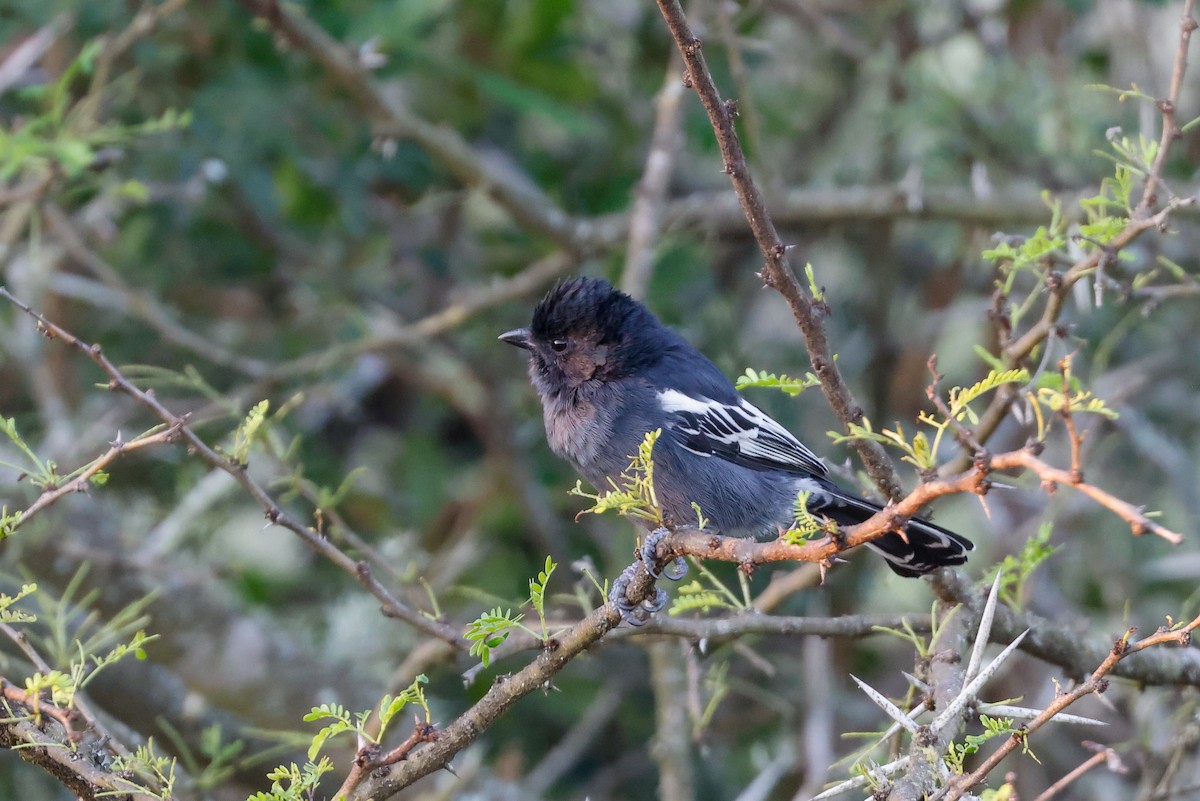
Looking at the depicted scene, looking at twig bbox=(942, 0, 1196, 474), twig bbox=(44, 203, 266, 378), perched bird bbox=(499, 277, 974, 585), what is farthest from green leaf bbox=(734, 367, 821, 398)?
twig bbox=(44, 203, 266, 378)

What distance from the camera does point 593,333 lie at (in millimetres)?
4496

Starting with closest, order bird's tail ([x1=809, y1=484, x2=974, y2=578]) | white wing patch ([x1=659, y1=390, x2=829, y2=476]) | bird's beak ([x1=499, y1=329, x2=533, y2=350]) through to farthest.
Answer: bird's tail ([x1=809, y1=484, x2=974, y2=578])
white wing patch ([x1=659, y1=390, x2=829, y2=476])
bird's beak ([x1=499, y1=329, x2=533, y2=350])

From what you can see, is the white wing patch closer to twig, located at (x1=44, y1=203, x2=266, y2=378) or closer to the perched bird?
the perched bird

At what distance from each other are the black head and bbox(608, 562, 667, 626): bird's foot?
5.01 ft

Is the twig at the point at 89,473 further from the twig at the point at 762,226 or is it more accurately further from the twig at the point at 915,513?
the twig at the point at 762,226

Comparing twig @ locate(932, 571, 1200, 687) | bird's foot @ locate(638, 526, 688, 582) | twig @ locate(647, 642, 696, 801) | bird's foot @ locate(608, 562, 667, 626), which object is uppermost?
bird's foot @ locate(638, 526, 688, 582)

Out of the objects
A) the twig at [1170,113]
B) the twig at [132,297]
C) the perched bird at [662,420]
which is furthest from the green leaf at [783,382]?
the twig at [132,297]

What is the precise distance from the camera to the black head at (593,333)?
4.45 m

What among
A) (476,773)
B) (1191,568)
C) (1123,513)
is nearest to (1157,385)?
(1191,568)

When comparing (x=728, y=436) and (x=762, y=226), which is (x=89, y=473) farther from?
(x=728, y=436)

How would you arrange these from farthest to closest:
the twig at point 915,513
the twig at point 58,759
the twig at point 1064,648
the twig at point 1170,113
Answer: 1. the twig at point 1064,648
2. the twig at point 1170,113
3. the twig at point 58,759
4. the twig at point 915,513

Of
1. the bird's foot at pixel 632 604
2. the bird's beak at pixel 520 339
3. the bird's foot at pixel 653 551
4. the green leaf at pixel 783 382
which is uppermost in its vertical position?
the green leaf at pixel 783 382

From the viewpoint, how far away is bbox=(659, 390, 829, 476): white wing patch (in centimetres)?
423

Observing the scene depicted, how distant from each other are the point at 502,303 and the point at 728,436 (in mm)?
1915
